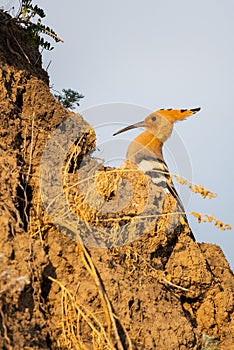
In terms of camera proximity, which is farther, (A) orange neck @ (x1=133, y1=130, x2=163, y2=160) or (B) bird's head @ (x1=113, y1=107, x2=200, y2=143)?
(B) bird's head @ (x1=113, y1=107, x2=200, y2=143)

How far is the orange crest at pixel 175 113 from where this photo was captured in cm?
449

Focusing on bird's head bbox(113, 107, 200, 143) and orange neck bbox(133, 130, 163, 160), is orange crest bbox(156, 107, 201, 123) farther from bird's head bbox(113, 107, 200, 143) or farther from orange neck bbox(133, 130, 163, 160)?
orange neck bbox(133, 130, 163, 160)

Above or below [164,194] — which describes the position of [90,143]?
above

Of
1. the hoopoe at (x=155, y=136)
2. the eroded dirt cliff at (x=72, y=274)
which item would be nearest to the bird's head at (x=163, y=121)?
the hoopoe at (x=155, y=136)

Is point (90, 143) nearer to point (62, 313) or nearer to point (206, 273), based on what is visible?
point (206, 273)

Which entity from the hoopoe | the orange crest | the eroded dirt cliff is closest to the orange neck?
the hoopoe

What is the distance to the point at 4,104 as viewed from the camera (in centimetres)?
254

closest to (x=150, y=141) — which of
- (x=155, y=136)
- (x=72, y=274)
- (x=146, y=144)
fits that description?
(x=146, y=144)

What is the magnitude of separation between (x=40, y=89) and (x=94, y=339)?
1.46 meters

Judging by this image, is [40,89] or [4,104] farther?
[40,89]

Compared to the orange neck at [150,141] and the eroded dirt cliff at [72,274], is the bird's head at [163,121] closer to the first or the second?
the orange neck at [150,141]

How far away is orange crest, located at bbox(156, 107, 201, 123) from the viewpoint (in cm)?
449

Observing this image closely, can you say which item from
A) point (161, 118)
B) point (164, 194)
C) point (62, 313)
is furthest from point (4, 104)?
point (161, 118)

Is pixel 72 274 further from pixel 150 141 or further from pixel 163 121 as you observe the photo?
pixel 163 121
